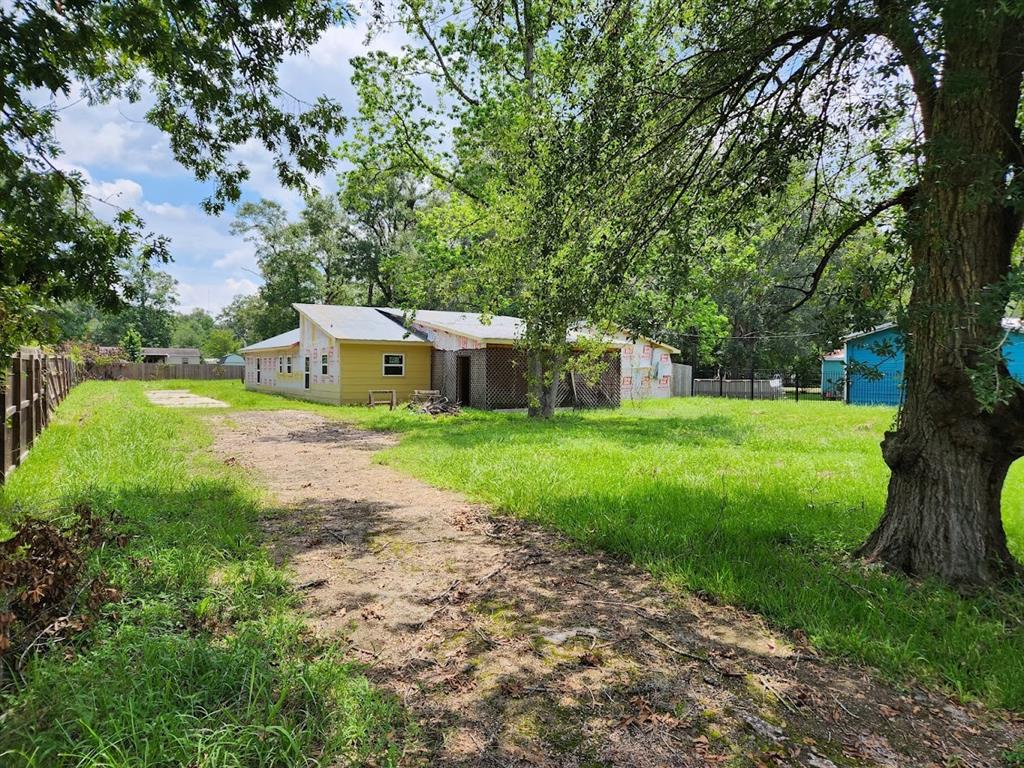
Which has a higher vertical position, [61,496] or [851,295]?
[851,295]

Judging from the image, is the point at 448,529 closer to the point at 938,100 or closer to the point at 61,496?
the point at 61,496

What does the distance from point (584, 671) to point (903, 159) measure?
213 inches

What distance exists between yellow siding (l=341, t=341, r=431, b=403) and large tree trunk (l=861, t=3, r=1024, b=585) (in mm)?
18378

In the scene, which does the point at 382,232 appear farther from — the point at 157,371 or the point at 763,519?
the point at 763,519

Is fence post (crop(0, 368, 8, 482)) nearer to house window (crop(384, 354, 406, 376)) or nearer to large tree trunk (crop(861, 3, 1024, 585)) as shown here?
large tree trunk (crop(861, 3, 1024, 585))

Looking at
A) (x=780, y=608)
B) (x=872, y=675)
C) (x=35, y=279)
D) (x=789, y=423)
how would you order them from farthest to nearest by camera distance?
(x=789, y=423), (x=35, y=279), (x=780, y=608), (x=872, y=675)

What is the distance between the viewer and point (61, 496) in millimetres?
5527

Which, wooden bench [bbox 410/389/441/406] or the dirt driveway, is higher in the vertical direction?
wooden bench [bbox 410/389/441/406]

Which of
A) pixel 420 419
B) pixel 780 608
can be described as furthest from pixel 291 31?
pixel 420 419

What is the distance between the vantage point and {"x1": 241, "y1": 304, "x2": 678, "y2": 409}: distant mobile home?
19406 millimetres

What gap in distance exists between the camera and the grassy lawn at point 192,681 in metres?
2.03

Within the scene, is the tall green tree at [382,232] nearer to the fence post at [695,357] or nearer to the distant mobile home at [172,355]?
the fence post at [695,357]

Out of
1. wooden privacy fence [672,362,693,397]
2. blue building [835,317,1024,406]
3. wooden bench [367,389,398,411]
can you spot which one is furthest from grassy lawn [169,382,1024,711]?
wooden privacy fence [672,362,693,397]

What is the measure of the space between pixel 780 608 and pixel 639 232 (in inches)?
136
